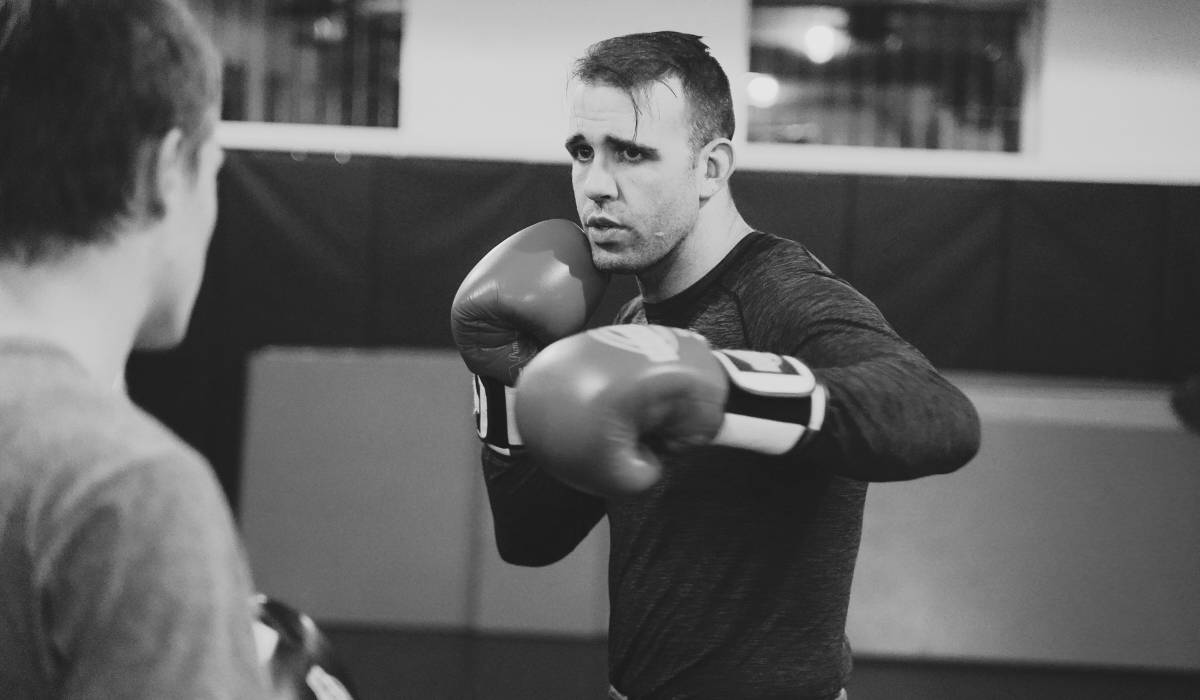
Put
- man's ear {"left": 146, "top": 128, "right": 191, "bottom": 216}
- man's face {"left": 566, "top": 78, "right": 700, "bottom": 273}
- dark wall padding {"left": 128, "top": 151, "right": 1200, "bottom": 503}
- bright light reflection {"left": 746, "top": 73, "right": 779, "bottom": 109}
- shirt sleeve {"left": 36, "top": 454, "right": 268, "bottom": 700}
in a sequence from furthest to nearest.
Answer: bright light reflection {"left": 746, "top": 73, "right": 779, "bottom": 109} < dark wall padding {"left": 128, "top": 151, "right": 1200, "bottom": 503} < man's face {"left": 566, "top": 78, "right": 700, "bottom": 273} < man's ear {"left": 146, "top": 128, "right": 191, "bottom": 216} < shirt sleeve {"left": 36, "top": 454, "right": 268, "bottom": 700}

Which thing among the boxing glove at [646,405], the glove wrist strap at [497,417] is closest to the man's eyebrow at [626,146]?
the glove wrist strap at [497,417]

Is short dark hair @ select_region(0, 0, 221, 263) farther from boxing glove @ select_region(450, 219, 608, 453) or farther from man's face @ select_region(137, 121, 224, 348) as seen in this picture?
boxing glove @ select_region(450, 219, 608, 453)

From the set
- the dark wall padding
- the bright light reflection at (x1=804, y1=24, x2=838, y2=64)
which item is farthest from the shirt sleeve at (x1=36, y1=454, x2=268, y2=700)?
the bright light reflection at (x1=804, y1=24, x2=838, y2=64)

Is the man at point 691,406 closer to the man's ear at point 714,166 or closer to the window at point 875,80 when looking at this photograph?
the man's ear at point 714,166

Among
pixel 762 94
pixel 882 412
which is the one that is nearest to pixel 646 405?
pixel 882 412

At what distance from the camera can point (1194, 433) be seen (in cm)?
385

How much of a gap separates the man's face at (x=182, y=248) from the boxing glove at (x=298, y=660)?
1.26 ft

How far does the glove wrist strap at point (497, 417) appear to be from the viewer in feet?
5.11

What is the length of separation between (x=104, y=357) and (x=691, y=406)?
0.52 metres

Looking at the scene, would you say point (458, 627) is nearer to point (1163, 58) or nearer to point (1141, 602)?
point (1141, 602)

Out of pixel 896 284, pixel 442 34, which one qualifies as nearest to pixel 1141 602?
pixel 896 284

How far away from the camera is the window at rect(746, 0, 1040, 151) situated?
4.78 m

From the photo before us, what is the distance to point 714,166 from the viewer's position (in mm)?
1545

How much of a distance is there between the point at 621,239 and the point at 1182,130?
4055mm
